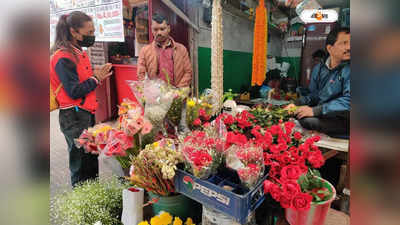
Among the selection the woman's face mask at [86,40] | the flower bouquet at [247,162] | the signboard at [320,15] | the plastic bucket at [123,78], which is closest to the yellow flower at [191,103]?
the flower bouquet at [247,162]

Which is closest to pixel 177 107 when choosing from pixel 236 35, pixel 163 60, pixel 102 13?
pixel 163 60

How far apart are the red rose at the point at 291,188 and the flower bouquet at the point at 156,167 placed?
0.35 meters

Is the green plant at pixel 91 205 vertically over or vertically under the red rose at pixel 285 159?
under

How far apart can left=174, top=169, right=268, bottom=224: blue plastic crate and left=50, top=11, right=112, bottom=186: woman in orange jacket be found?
60.0 inches

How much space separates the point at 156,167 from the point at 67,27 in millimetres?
1750

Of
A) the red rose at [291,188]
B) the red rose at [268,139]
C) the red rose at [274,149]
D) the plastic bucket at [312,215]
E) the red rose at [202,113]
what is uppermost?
the red rose at [202,113]

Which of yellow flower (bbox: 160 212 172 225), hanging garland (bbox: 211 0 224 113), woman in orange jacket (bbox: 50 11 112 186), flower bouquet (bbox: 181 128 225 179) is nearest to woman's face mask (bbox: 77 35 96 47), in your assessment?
woman in orange jacket (bbox: 50 11 112 186)

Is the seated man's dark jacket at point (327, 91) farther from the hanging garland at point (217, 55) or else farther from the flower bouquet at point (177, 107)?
the flower bouquet at point (177, 107)

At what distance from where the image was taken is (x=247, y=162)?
0.76 m

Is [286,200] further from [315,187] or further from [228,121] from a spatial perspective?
[228,121]

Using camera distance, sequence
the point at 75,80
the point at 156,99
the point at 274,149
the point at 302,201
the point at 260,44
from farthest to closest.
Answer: the point at 260,44, the point at 75,80, the point at 156,99, the point at 274,149, the point at 302,201

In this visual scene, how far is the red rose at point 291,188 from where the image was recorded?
671 mm

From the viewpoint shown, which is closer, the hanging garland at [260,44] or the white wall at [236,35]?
the hanging garland at [260,44]
